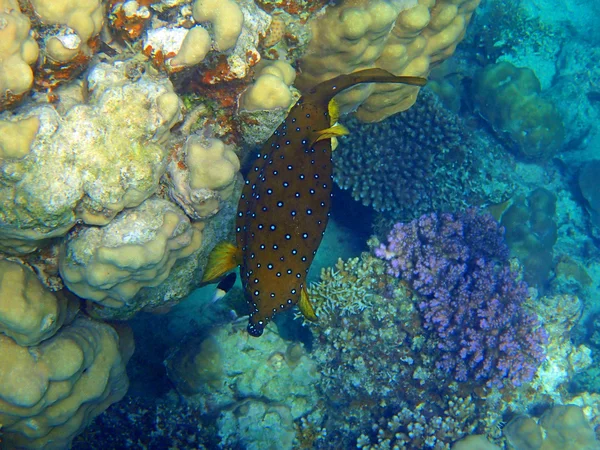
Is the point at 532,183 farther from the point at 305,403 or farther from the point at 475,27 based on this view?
the point at 305,403

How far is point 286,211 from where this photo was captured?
3629 millimetres

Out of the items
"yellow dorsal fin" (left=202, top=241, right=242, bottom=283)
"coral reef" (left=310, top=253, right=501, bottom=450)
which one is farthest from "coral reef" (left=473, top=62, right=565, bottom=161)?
"yellow dorsal fin" (left=202, top=241, right=242, bottom=283)

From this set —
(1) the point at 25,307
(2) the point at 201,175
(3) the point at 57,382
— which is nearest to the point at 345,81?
(2) the point at 201,175

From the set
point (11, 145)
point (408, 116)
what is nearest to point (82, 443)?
point (11, 145)

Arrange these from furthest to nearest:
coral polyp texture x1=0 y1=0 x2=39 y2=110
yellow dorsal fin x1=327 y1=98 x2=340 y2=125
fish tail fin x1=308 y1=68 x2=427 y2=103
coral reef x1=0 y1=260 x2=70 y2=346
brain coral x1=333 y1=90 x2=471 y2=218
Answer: brain coral x1=333 y1=90 x2=471 y2=218
yellow dorsal fin x1=327 y1=98 x2=340 y2=125
fish tail fin x1=308 y1=68 x2=427 y2=103
coral reef x1=0 y1=260 x2=70 y2=346
coral polyp texture x1=0 y1=0 x2=39 y2=110

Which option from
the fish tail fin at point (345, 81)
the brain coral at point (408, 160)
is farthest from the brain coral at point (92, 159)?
the brain coral at point (408, 160)

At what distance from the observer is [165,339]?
672 cm

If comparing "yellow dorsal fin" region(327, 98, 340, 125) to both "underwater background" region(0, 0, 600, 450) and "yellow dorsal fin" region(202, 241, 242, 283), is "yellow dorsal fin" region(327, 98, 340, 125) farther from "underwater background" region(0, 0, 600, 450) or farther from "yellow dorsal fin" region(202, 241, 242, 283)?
"yellow dorsal fin" region(202, 241, 242, 283)

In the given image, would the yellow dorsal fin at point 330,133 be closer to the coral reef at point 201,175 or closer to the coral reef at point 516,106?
the coral reef at point 201,175

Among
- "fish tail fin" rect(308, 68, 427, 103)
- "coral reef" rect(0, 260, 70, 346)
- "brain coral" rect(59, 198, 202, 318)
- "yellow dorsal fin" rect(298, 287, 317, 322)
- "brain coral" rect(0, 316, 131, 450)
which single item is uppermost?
"fish tail fin" rect(308, 68, 427, 103)

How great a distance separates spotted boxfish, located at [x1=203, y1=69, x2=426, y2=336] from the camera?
11.6ft

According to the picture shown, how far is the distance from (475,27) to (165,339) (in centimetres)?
1031

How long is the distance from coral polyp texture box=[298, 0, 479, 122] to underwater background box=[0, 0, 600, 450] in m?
0.03

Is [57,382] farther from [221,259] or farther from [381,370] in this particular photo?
[381,370]
